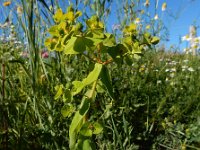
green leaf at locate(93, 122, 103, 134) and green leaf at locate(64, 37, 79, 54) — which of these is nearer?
green leaf at locate(64, 37, 79, 54)

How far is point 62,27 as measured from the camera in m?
0.78

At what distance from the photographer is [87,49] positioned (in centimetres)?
77

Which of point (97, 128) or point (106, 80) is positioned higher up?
point (106, 80)

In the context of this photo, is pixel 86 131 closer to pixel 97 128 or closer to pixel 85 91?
pixel 97 128

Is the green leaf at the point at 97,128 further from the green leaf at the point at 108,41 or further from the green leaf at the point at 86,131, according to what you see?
the green leaf at the point at 108,41

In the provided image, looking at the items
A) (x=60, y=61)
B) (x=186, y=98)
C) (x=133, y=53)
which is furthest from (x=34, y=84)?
(x=186, y=98)

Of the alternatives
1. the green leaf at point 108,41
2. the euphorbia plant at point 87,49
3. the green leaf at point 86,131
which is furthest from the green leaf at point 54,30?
the green leaf at point 86,131

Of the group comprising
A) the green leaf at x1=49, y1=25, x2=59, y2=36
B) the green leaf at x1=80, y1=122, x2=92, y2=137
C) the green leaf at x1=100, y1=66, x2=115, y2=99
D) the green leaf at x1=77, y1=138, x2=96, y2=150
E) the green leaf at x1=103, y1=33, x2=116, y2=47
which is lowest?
the green leaf at x1=77, y1=138, x2=96, y2=150

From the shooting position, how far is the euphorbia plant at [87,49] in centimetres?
72

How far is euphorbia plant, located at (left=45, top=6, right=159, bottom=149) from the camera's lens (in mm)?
724

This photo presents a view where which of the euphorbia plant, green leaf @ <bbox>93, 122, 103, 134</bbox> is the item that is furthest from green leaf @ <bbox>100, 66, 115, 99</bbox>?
green leaf @ <bbox>93, 122, 103, 134</bbox>

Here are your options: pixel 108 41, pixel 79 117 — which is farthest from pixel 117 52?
pixel 79 117

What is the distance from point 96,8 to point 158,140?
68 centimetres

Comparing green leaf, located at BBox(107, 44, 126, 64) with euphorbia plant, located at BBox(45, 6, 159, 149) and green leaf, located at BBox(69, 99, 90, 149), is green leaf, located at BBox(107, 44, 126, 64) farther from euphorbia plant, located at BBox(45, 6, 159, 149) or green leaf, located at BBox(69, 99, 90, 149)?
green leaf, located at BBox(69, 99, 90, 149)
